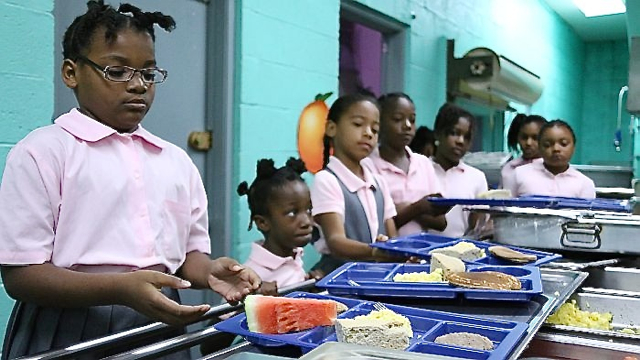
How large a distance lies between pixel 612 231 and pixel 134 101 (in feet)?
4.66

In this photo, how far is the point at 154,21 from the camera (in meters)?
1.32

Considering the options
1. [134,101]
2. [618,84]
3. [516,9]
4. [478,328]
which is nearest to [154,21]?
[134,101]

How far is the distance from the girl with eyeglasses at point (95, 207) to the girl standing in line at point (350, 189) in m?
0.86

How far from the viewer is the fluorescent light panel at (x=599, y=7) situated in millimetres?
7700

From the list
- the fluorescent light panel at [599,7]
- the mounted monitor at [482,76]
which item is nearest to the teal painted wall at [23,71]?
the mounted monitor at [482,76]

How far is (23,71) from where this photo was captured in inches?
76.1

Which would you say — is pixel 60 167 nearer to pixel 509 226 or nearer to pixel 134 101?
pixel 134 101

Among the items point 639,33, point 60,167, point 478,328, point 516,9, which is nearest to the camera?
point 478,328

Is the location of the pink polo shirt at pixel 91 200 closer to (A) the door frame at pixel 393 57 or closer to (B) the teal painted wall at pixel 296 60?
(B) the teal painted wall at pixel 296 60

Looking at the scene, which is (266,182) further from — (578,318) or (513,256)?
(578,318)

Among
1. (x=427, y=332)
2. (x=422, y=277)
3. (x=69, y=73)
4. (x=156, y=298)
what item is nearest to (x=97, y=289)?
(x=156, y=298)

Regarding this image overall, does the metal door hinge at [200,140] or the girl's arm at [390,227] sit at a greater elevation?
the metal door hinge at [200,140]

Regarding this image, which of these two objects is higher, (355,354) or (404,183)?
(404,183)

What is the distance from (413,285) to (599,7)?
796cm
